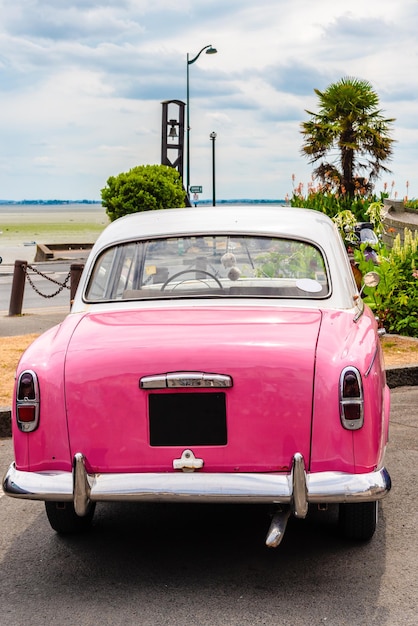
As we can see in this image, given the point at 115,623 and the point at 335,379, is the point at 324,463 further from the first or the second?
the point at 115,623

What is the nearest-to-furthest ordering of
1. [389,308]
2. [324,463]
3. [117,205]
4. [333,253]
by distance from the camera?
[324,463] → [333,253] → [389,308] → [117,205]

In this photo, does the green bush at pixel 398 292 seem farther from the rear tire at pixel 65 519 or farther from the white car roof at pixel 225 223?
the rear tire at pixel 65 519

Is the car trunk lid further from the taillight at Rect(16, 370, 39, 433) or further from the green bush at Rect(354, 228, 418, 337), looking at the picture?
the green bush at Rect(354, 228, 418, 337)

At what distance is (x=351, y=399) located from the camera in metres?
4.24

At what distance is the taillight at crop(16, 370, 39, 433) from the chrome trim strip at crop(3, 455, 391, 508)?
0.34m

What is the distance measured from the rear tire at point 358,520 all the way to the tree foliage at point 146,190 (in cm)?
3358

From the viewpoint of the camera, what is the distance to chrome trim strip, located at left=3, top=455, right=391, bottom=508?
160 inches

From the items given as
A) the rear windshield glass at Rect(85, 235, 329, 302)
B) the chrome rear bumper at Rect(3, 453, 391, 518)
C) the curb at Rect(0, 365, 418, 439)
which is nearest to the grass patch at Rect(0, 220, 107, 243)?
the curb at Rect(0, 365, 418, 439)

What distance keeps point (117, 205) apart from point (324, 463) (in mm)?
35546

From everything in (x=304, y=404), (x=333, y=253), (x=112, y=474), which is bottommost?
(x=112, y=474)

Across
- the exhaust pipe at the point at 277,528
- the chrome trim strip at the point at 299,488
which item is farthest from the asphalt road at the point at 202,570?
the chrome trim strip at the point at 299,488

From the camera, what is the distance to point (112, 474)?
427 centimetres

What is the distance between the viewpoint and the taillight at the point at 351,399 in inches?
166

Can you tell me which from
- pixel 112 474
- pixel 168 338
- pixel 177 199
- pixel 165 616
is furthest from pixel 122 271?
pixel 177 199
